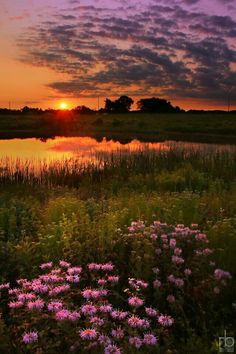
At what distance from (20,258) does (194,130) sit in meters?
55.5

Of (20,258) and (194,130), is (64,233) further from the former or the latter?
(194,130)

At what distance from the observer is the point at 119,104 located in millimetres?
126188

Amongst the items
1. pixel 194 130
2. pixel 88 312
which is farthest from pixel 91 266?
pixel 194 130

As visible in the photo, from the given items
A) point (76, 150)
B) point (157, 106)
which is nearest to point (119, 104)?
point (157, 106)

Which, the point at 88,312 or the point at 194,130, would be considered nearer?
the point at 88,312

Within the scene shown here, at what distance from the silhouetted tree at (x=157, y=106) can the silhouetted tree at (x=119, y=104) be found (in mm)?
3845

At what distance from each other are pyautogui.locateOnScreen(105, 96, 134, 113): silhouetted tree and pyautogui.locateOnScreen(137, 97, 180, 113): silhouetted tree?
385cm

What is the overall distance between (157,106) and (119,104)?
33.0 feet

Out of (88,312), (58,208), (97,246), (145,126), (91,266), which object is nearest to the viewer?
(88,312)

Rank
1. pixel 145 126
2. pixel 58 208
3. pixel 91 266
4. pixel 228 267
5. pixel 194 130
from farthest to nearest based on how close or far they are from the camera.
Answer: pixel 145 126
pixel 194 130
pixel 58 208
pixel 228 267
pixel 91 266

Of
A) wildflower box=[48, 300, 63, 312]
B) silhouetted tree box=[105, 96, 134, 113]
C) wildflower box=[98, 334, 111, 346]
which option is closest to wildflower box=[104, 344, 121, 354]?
wildflower box=[98, 334, 111, 346]

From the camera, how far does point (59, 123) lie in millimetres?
69000

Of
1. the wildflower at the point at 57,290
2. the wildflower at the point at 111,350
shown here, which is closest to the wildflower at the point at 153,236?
the wildflower at the point at 57,290

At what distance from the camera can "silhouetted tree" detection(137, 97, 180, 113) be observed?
12619 centimetres
